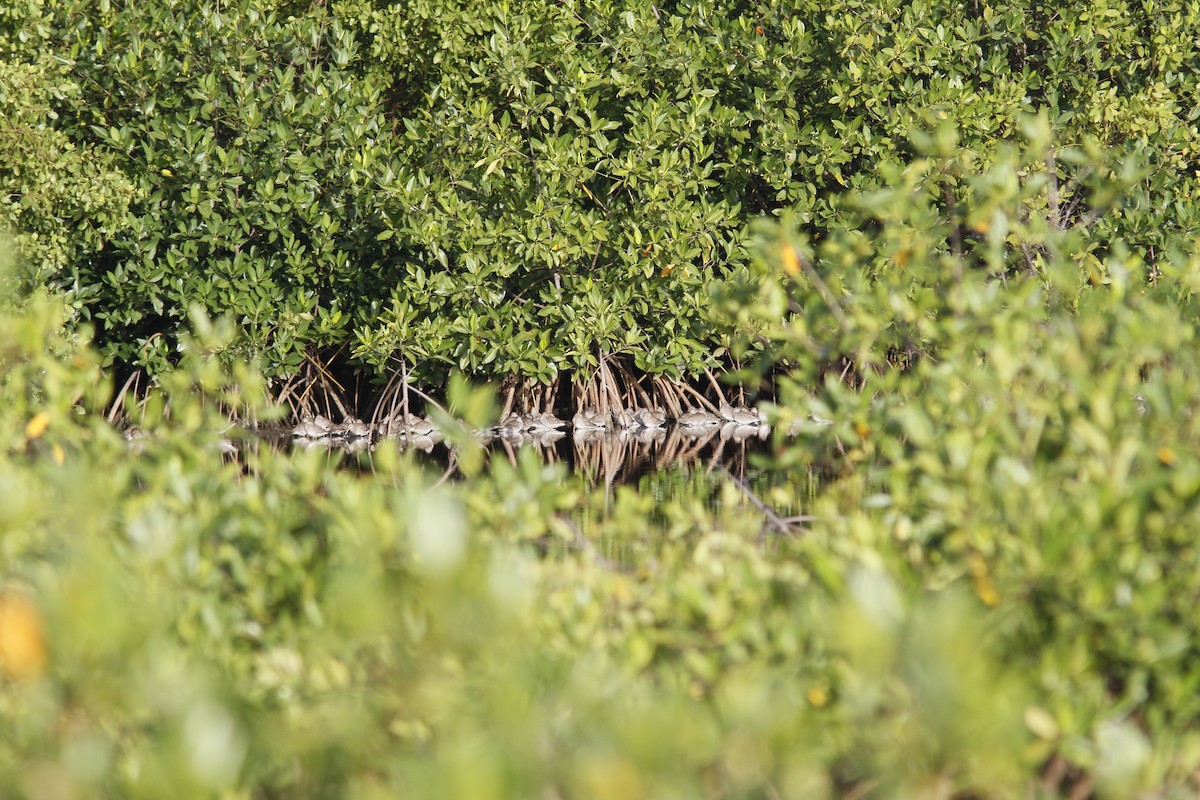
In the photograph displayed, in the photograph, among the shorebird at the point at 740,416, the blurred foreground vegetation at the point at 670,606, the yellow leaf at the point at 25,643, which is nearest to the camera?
the blurred foreground vegetation at the point at 670,606

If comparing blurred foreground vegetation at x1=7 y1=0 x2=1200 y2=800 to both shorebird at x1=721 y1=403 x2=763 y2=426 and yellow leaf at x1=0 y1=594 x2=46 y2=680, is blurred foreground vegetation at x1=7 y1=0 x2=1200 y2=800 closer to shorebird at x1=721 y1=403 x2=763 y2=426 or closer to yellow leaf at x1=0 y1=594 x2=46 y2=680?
yellow leaf at x1=0 y1=594 x2=46 y2=680

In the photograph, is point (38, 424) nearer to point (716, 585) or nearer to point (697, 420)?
point (716, 585)

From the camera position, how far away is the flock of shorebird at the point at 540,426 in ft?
42.7

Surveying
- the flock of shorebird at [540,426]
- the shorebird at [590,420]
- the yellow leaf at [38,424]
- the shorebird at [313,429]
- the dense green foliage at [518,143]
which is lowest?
the shorebird at [313,429]

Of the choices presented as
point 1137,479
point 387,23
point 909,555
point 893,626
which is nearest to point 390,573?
point 893,626

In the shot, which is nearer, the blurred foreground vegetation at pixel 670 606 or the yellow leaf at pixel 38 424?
the blurred foreground vegetation at pixel 670 606

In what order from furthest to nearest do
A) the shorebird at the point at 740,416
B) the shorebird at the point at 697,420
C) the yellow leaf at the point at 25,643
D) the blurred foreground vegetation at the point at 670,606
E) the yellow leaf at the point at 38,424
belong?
the shorebird at the point at 740,416 < the shorebird at the point at 697,420 < the yellow leaf at the point at 38,424 < the yellow leaf at the point at 25,643 < the blurred foreground vegetation at the point at 670,606

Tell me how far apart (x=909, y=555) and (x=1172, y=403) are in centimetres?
63

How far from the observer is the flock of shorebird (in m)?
13.0

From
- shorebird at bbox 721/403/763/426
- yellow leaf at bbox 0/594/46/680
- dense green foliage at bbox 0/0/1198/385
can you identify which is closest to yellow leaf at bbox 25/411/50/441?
yellow leaf at bbox 0/594/46/680

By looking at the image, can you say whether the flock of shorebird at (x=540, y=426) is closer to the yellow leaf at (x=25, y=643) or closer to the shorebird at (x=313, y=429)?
the shorebird at (x=313, y=429)

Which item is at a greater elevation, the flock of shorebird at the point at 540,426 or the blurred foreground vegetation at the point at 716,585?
the blurred foreground vegetation at the point at 716,585

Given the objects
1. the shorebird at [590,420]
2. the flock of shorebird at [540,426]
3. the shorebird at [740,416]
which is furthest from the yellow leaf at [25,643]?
the shorebird at [740,416]

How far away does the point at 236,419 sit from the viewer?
13.3 metres
